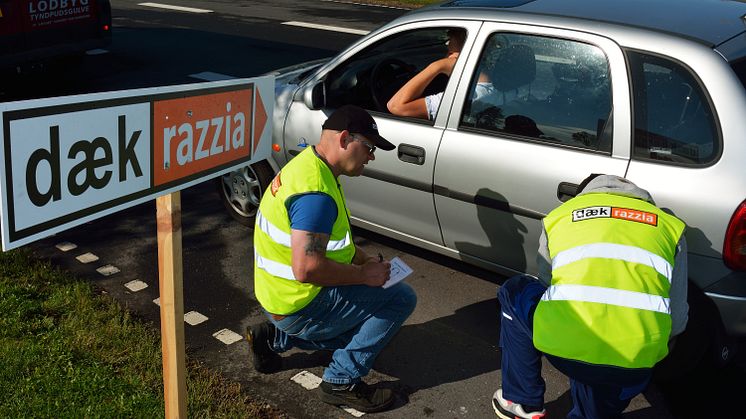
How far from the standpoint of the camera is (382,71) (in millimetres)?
5359

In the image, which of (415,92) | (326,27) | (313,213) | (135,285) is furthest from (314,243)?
(326,27)

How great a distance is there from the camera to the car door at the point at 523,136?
3943 mm

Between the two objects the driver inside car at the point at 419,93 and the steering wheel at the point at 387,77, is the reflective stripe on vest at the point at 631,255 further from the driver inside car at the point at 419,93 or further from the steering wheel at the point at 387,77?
the steering wheel at the point at 387,77

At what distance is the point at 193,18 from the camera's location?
48.5 feet

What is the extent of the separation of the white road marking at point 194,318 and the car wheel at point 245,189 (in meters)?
1.19

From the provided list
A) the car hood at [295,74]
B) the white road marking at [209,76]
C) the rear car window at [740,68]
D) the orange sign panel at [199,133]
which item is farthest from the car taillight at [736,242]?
the white road marking at [209,76]

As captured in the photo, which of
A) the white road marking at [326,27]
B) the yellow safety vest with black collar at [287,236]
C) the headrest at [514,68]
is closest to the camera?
the yellow safety vest with black collar at [287,236]

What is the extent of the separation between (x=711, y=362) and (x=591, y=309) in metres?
1.29

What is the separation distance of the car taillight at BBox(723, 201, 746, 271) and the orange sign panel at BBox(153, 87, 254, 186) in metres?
2.13

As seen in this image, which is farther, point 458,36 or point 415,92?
point 415,92

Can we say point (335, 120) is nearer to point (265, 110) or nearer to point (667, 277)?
point (265, 110)

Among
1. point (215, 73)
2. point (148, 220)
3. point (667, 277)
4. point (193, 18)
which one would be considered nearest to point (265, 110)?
point (667, 277)

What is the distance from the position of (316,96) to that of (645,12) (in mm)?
1955

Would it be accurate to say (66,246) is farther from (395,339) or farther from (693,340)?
(693,340)
